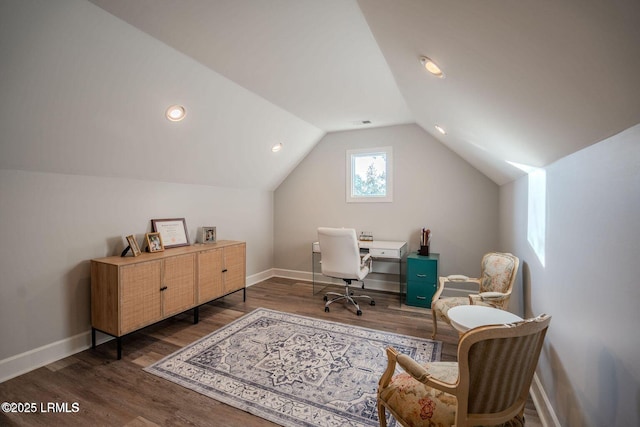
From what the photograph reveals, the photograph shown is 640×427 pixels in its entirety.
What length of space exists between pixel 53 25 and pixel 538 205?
3.51 meters

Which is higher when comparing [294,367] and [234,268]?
[234,268]

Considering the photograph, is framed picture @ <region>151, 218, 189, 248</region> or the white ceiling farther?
framed picture @ <region>151, 218, 189, 248</region>

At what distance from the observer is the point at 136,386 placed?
222 cm

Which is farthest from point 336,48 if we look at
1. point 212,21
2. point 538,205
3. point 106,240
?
point 106,240

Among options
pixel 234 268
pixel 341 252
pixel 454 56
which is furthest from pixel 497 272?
pixel 234 268

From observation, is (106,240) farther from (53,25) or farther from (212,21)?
(212,21)

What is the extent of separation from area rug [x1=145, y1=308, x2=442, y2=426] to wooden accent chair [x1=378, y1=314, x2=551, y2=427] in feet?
2.28

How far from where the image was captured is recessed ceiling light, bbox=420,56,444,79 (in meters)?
1.71

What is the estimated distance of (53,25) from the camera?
5.73ft

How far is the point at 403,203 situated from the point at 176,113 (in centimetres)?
339

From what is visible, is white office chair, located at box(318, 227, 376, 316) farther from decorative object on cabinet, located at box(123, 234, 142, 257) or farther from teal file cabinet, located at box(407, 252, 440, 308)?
decorative object on cabinet, located at box(123, 234, 142, 257)

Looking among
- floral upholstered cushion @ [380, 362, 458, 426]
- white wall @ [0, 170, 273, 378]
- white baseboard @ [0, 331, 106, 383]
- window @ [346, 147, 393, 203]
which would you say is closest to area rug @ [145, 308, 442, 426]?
floral upholstered cushion @ [380, 362, 458, 426]

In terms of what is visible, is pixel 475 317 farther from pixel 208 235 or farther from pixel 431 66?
pixel 208 235

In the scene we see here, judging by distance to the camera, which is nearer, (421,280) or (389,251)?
(421,280)
